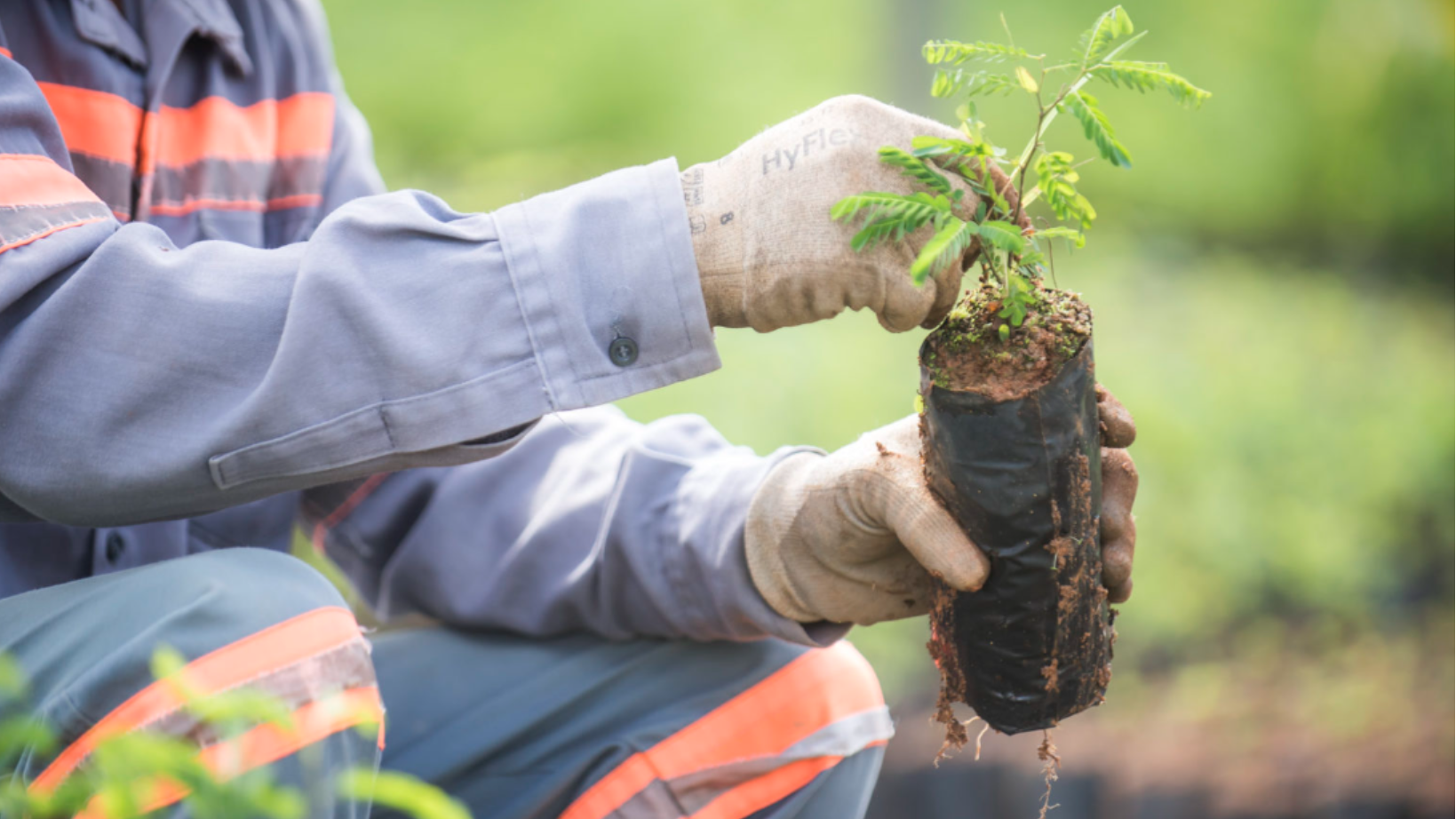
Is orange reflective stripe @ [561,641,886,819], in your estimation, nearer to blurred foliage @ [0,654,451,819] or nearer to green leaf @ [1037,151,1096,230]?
blurred foliage @ [0,654,451,819]

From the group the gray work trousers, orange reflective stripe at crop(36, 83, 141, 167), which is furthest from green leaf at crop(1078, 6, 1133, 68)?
orange reflective stripe at crop(36, 83, 141, 167)

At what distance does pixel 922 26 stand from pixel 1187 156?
2.69 metres

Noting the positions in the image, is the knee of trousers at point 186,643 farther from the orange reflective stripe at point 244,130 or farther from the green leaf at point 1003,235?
the green leaf at point 1003,235

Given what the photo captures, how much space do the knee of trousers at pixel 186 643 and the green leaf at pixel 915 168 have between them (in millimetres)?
692

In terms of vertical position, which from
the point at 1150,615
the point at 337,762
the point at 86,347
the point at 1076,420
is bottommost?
the point at 1150,615

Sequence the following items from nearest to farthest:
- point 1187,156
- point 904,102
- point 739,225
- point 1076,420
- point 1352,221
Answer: point 739,225 < point 1076,420 < point 904,102 < point 1352,221 < point 1187,156

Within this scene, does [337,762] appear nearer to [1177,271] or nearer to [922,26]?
[922,26]

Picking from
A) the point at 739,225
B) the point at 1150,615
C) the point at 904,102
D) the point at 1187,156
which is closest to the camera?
the point at 739,225

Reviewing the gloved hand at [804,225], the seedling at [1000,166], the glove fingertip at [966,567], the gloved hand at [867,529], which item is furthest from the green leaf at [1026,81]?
the glove fingertip at [966,567]

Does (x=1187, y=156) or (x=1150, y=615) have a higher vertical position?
(x=1187, y=156)

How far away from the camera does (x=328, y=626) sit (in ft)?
3.37

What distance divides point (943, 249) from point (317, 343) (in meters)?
0.59

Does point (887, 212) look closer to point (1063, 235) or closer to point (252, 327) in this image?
point (1063, 235)

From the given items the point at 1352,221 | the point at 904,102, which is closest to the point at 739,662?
the point at 904,102
